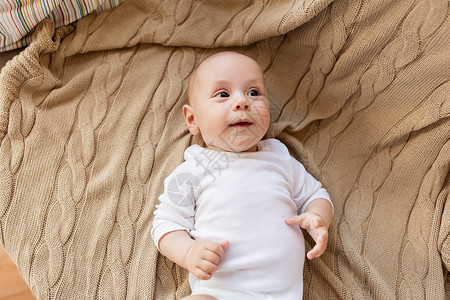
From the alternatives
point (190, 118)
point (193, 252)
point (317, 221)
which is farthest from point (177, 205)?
point (317, 221)

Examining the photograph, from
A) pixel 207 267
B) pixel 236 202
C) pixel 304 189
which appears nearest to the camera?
pixel 207 267

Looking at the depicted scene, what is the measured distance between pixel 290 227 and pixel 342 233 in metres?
0.23

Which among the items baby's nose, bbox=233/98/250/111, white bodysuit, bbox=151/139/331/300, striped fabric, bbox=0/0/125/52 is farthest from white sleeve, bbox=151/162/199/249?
striped fabric, bbox=0/0/125/52

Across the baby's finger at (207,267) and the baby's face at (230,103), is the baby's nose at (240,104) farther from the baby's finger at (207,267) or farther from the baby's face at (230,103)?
the baby's finger at (207,267)

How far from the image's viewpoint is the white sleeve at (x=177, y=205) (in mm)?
1054

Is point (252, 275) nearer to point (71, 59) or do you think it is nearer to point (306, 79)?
point (306, 79)

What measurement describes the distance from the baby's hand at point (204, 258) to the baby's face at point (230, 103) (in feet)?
0.96

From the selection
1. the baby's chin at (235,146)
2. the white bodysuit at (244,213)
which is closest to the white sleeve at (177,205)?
the white bodysuit at (244,213)

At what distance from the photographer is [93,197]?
1.13m

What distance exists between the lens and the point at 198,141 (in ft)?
4.05

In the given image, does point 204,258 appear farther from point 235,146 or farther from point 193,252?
point 235,146

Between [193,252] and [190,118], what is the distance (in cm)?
41

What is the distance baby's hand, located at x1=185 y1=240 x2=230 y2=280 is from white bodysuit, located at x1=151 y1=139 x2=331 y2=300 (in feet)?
0.20

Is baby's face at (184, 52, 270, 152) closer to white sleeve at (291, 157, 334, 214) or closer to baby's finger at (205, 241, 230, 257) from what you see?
white sleeve at (291, 157, 334, 214)
